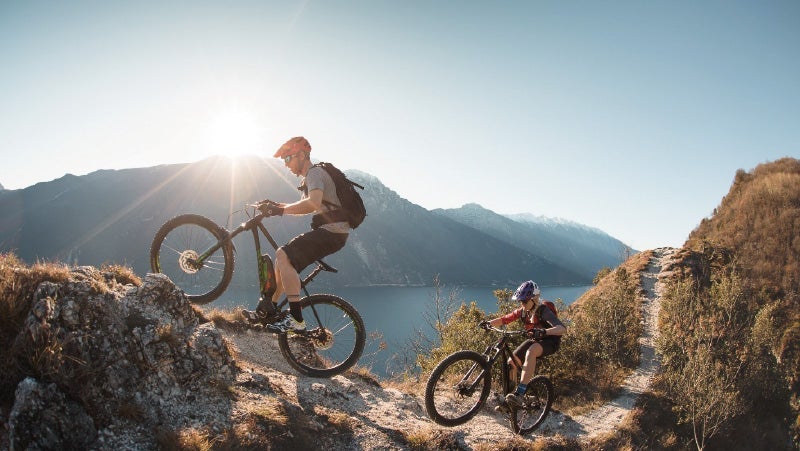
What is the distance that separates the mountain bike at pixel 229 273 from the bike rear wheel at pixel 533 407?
3887mm

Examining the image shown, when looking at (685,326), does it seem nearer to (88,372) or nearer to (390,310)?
(88,372)

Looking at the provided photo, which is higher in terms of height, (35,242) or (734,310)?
(734,310)

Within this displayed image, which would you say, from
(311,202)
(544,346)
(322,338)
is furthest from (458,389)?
(311,202)

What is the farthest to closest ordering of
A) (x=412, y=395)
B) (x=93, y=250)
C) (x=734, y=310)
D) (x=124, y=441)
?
(x=93, y=250)
(x=734, y=310)
(x=412, y=395)
(x=124, y=441)

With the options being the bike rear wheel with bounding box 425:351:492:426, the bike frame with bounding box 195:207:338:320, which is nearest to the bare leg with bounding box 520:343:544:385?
the bike rear wheel with bounding box 425:351:492:426

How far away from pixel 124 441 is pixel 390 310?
131034 millimetres

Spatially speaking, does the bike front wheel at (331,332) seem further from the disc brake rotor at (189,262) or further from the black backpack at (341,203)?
the disc brake rotor at (189,262)

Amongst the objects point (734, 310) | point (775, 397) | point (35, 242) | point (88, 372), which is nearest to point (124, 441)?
point (88, 372)

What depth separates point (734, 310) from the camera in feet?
65.1

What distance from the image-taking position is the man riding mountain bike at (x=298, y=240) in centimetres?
712

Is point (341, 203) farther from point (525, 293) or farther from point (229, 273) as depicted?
point (525, 293)

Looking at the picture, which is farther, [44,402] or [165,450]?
[165,450]

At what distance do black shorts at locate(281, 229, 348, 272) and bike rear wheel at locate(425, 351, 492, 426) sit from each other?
10.7 ft

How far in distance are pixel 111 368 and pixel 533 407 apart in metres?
7.99
